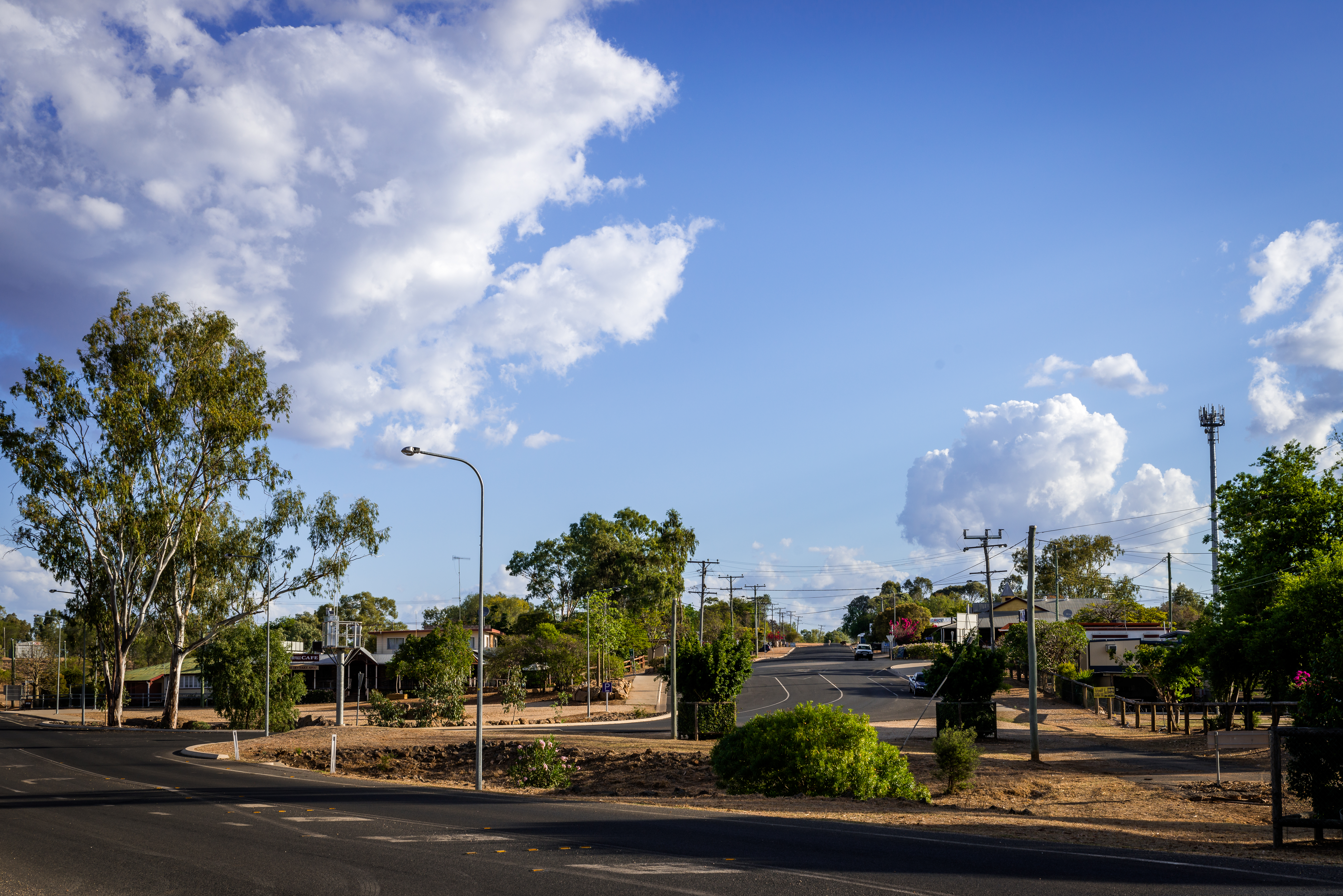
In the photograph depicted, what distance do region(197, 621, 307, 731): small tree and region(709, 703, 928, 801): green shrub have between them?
115 feet

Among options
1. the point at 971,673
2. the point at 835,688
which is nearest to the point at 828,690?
the point at 835,688

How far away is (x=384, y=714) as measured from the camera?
4541 cm

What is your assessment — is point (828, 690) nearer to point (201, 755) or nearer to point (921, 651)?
point (921, 651)

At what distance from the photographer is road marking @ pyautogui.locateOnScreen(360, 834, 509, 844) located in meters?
13.7

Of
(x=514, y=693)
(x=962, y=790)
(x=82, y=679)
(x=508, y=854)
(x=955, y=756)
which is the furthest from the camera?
(x=82, y=679)

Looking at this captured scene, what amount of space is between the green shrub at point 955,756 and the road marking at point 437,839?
11940mm

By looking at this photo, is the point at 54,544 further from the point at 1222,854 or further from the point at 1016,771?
the point at 1222,854

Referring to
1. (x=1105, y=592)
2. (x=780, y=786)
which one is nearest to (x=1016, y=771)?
(x=780, y=786)

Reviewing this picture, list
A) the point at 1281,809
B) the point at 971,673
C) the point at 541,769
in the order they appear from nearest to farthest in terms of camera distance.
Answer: the point at 1281,809, the point at 541,769, the point at 971,673

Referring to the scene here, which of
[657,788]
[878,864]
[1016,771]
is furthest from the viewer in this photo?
[1016,771]

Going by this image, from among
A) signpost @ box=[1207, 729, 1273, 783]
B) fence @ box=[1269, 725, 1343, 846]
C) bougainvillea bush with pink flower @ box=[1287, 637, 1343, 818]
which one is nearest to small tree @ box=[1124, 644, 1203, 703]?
signpost @ box=[1207, 729, 1273, 783]

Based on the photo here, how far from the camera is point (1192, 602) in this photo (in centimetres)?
12669

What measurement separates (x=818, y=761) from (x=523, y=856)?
10441 mm

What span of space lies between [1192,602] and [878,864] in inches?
5333
